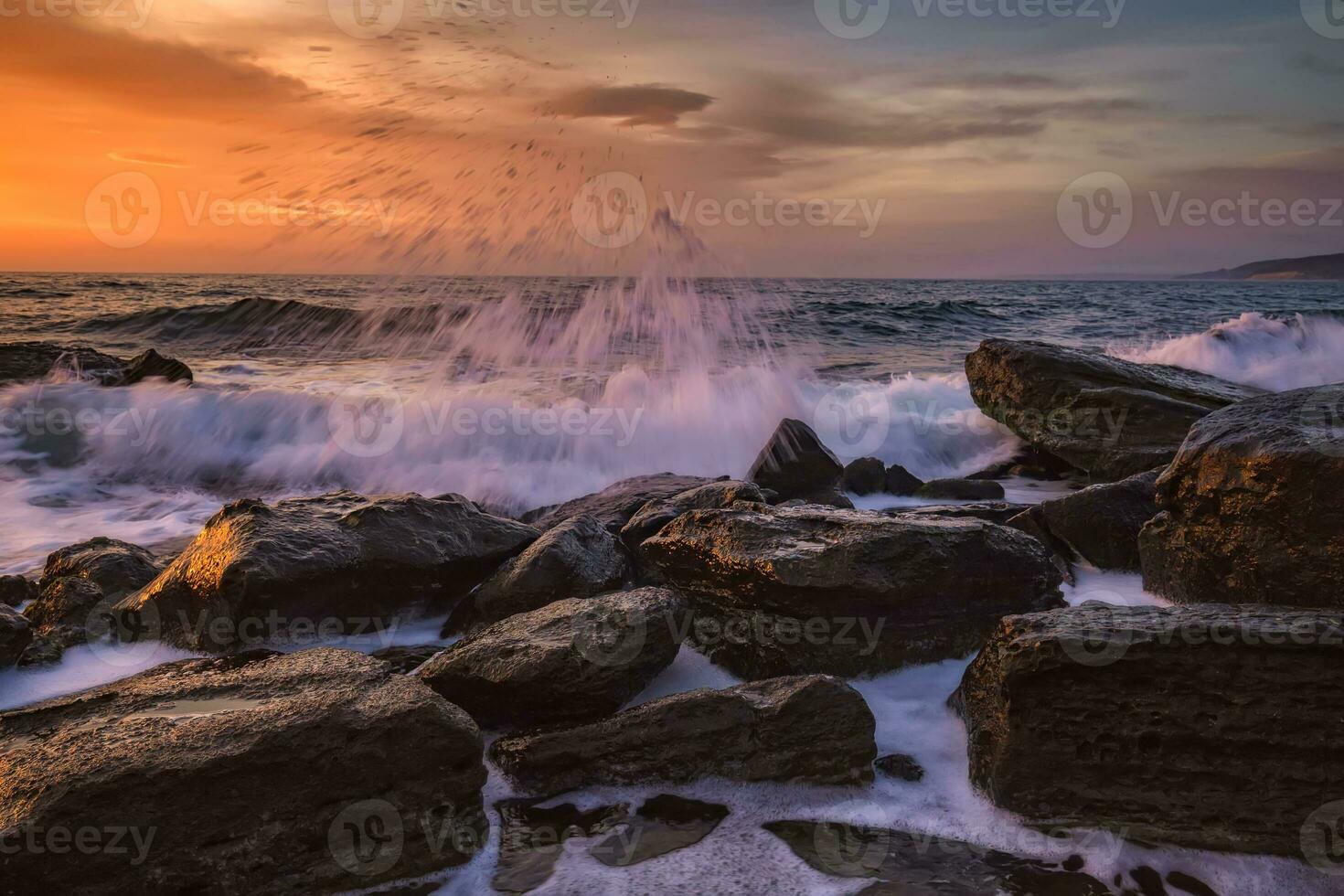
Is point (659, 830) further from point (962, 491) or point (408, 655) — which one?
point (962, 491)

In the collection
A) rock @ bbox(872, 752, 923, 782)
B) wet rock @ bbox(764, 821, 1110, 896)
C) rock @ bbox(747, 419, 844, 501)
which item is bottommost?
wet rock @ bbox(764, 821, 1110, 896)

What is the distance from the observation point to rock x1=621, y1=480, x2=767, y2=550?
480cm

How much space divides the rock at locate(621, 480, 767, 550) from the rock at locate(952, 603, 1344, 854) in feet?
7.07

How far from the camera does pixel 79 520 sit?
743 centimetres

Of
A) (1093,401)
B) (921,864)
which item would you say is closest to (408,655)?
(921,864)

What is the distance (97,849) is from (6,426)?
10.1 m

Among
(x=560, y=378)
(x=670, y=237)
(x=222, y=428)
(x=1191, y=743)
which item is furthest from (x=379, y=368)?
(x=1191, y=743)

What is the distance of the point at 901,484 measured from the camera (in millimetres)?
7074

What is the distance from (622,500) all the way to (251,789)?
135 inches

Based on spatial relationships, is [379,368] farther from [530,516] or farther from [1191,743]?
[1191,743]

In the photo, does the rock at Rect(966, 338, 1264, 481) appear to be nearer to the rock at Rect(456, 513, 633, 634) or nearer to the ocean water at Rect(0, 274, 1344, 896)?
the ocean water at Rect(0, 274, 1344, 896)

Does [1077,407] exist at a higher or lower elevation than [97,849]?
higher

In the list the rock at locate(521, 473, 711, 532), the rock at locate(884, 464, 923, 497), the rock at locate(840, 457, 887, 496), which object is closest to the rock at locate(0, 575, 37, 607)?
the rock at locate(521, 473, 711, 532)

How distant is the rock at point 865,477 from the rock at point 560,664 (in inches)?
151
